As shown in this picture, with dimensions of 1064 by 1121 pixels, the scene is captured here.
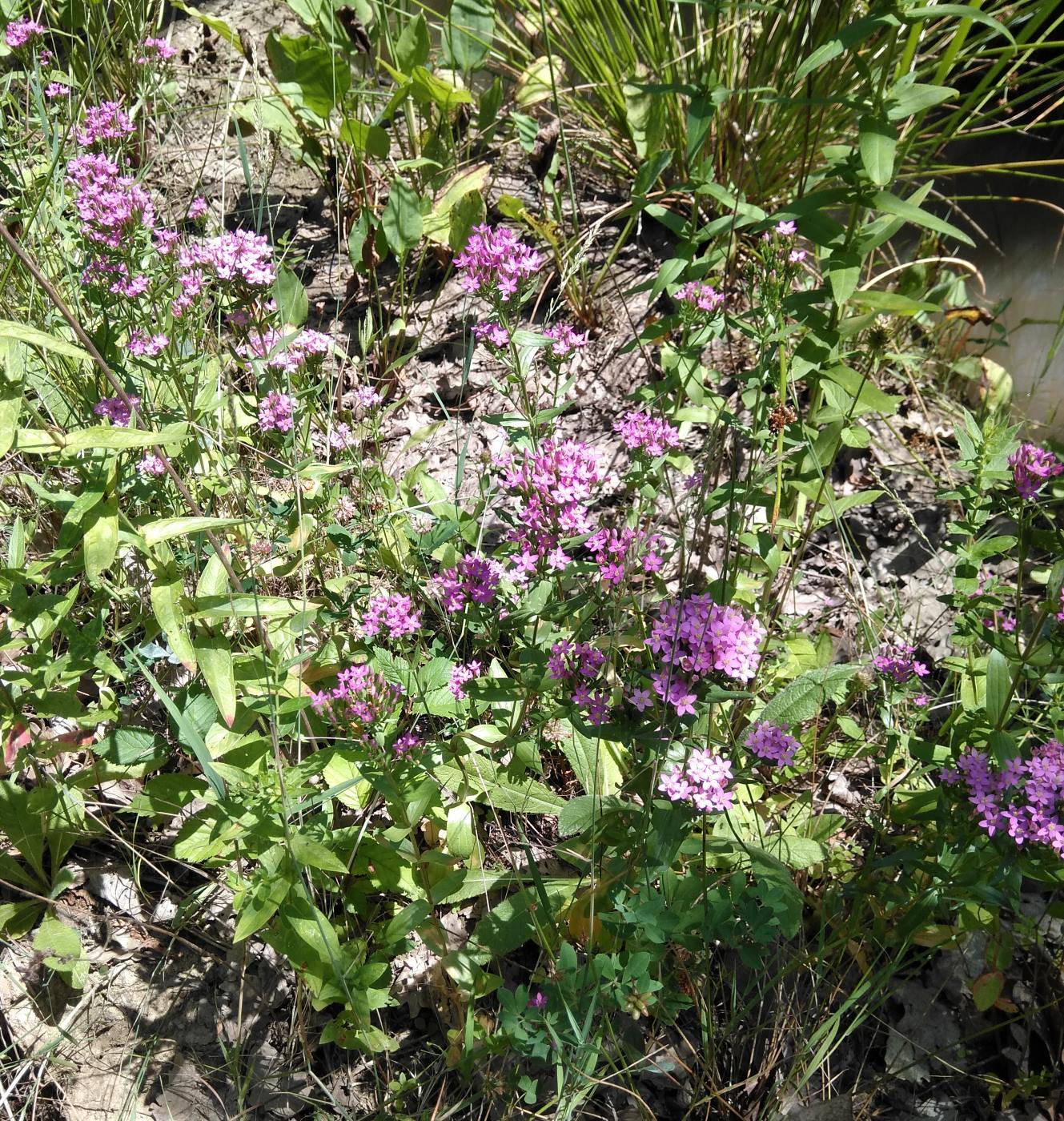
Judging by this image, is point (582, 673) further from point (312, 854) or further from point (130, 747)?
point (130, 747)

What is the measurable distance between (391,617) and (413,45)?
2078 mm

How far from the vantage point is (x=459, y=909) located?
1.98 m

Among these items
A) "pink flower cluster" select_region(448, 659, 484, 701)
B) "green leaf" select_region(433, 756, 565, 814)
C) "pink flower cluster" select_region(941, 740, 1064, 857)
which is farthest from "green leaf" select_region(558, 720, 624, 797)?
"pink flower cluster" select_region(941, 740, 1064, 857)

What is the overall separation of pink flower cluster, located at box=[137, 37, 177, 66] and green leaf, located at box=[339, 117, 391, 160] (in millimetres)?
676

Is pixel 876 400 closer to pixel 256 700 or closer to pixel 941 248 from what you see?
pixel 256 700

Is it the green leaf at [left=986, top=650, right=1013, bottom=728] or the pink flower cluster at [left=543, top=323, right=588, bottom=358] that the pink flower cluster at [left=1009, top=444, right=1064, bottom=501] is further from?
the pink flower cluster at [left=543, top=323, right=588, bottom=358]

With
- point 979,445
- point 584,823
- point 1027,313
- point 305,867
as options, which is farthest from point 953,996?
point 1027,313

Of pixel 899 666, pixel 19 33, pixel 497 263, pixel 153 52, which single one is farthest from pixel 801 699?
pixel 153 52

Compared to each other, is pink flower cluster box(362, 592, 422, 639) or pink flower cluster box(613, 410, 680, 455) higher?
pink flower cluster box(613, 410, 680, 455)

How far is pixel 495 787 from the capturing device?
73.6 inches

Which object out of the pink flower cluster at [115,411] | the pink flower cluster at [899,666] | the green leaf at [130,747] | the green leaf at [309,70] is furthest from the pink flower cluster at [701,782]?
the green leaf at [309,70]

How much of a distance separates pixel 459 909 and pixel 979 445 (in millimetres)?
1504

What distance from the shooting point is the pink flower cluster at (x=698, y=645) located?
1.52m

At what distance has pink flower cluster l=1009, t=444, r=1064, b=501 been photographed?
1.82 m
